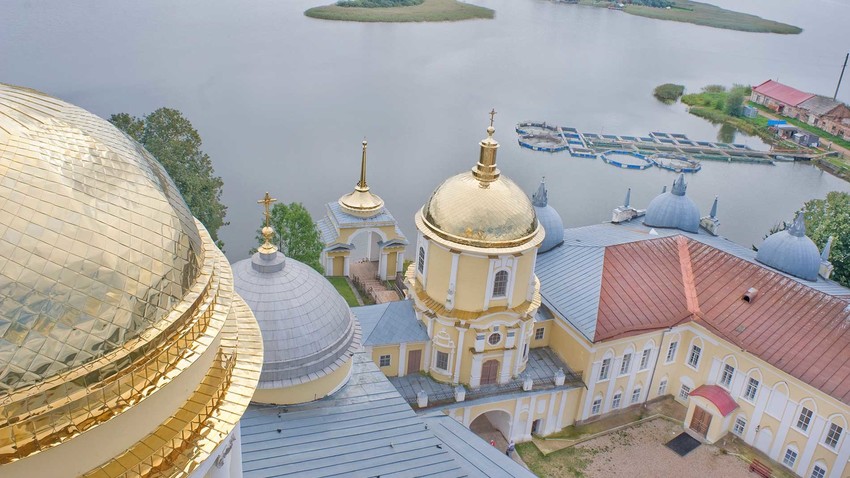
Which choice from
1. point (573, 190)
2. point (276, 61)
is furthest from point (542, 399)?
point (276, 61)

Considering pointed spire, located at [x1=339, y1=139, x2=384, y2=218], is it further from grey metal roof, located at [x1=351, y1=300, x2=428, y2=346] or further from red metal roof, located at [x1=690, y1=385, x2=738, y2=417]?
red metal roof, located at [x1=690, y1=385, x2=738, y2=417]

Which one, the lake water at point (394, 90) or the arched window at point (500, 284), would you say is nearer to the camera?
the arched window at point (500, 284)

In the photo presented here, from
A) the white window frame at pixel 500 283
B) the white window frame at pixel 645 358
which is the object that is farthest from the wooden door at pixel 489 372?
the white window frame at pixel 645 358

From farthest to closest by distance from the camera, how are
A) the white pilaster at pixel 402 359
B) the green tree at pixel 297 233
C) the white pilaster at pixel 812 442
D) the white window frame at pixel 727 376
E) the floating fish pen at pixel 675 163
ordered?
the floating fish pen at pixel 675 163
the green tree at pixel 297 233
the white window frame at pixel 727 376
the white pilaster at pixel 402 359
the white pilaster at pixel 812 442

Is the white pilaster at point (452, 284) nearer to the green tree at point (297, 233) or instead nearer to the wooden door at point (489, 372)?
the wooden door at point (489, 372)

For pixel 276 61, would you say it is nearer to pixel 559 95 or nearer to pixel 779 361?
pixel 559 95

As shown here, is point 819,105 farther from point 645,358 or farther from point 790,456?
point 790,456
